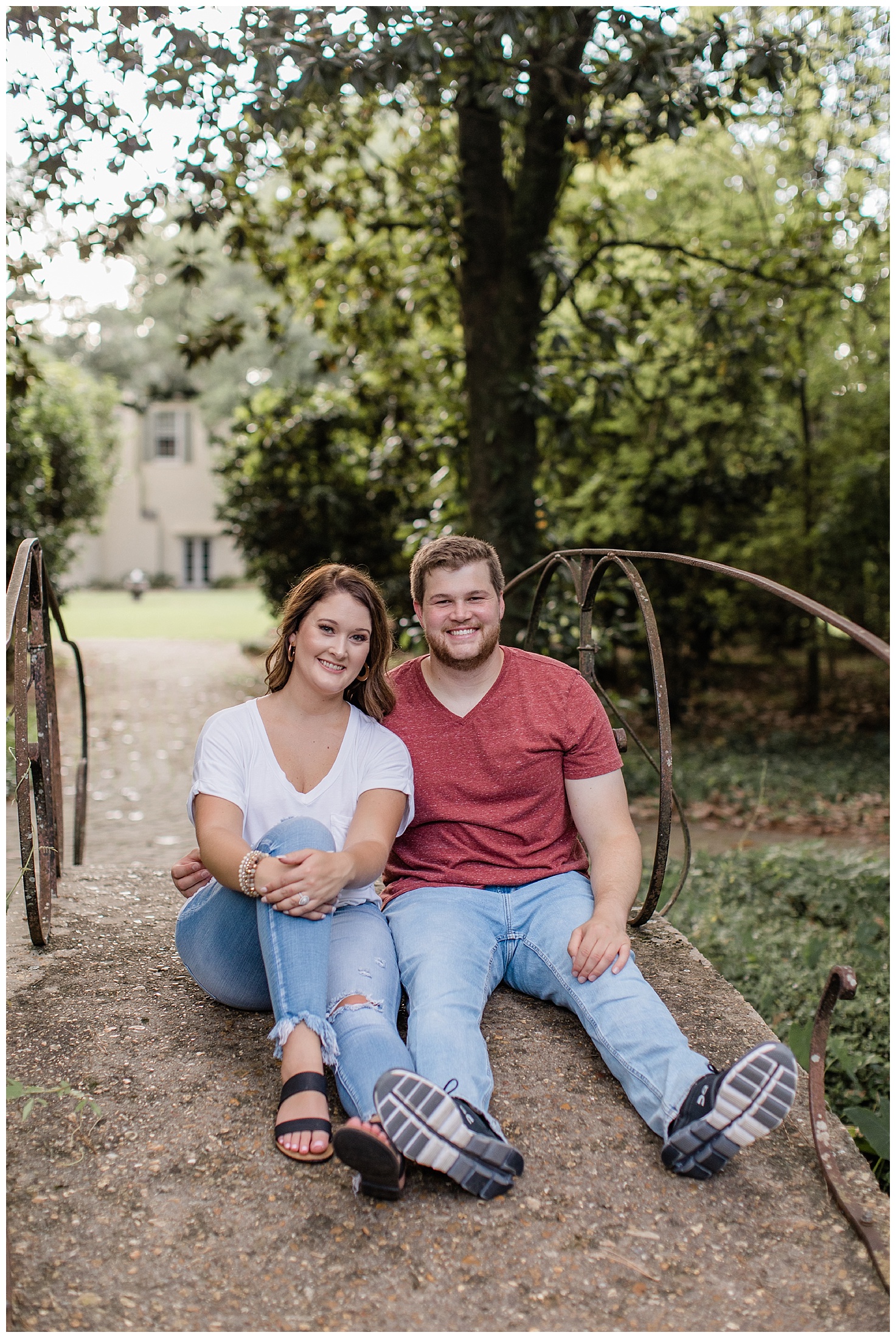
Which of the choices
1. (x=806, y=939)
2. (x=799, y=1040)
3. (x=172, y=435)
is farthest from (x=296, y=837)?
(x=172, y=435)

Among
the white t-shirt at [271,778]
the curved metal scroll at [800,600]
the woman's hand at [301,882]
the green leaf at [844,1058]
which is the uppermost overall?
the curved metal scroll at [800,600]

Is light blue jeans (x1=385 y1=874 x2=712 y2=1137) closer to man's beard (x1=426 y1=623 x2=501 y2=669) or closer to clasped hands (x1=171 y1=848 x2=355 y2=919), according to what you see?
clasped hands (x1=171 y1=848 x2=355 y2=919)

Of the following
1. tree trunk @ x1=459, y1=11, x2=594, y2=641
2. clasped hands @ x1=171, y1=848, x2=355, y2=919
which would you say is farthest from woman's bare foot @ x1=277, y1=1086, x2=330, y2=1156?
tree trunk @ x1=459, y1=11, x2=594, y2=641

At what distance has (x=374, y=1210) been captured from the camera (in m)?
1.86

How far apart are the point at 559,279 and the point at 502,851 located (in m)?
4.22

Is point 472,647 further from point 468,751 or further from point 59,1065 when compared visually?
point 59,1065

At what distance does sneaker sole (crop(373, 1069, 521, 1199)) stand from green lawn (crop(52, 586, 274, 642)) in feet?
40.9

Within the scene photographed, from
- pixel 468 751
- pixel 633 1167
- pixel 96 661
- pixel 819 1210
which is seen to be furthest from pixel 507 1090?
pixel 96 661

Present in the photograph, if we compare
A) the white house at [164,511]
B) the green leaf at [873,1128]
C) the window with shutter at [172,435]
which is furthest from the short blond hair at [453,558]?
the window with shutter at [172,435]

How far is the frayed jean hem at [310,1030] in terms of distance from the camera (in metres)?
2.13

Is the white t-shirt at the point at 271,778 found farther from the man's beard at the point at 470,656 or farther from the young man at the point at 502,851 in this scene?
the man's beard at the point at 470,656

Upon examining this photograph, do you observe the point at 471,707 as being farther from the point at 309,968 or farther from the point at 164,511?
the point at 164,511

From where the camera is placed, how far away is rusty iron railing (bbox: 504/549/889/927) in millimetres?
2143

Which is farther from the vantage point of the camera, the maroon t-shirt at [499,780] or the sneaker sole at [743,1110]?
the maroon t-shirt at [499,780]
